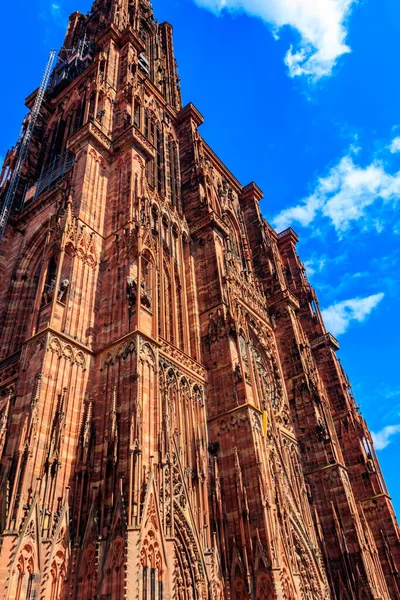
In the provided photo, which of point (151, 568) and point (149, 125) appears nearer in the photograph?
point (151, 568)

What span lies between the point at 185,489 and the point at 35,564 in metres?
5.34

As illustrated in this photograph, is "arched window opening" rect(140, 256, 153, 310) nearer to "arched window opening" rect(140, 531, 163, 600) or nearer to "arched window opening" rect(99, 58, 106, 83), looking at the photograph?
"arched window opening" rect(140, 531, 163, 600)

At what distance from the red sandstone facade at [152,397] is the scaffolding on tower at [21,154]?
525mm

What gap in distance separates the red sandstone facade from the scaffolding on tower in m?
0.53

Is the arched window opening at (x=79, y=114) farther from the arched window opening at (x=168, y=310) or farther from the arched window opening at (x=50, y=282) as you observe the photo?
the arched window opening at (x=50, y=282)

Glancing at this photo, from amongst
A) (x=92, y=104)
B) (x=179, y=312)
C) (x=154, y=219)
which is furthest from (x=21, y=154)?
(x=179, y=312)

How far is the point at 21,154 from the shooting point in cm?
2941

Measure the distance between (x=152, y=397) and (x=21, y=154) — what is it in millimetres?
20612

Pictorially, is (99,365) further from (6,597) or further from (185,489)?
(6,597)

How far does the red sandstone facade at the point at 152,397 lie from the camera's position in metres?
12.3

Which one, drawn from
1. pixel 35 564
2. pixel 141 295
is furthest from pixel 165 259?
pixel 35 564

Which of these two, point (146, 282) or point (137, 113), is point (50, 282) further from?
point (137, 113)

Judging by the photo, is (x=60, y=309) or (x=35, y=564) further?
(x=60, y=309)

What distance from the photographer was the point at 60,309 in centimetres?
1574
